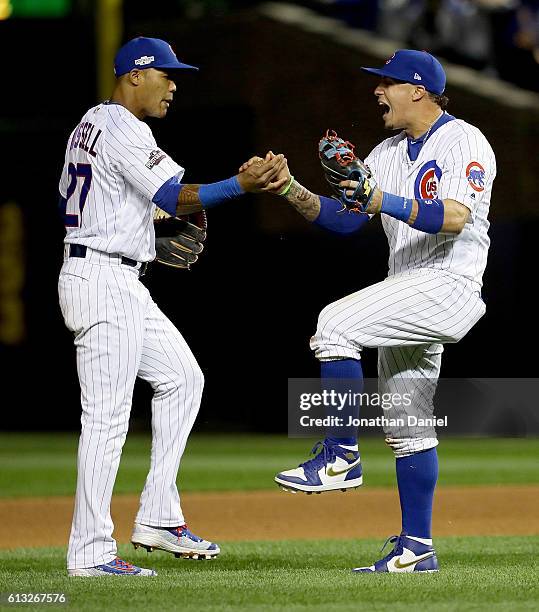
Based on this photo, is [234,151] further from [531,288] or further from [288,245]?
[531,288]

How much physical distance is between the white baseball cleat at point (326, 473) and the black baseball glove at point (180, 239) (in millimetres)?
1161

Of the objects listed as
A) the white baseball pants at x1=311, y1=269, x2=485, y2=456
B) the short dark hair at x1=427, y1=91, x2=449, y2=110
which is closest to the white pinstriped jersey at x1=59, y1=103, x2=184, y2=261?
the white baseball pants at x1=311, y1=269, x2=485, y2=456

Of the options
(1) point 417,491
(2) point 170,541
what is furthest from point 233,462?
(1) point 417,491

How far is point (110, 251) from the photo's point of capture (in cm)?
486

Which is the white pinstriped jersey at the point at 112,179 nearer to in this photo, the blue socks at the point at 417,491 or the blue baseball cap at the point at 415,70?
the blue baseball cap at the point at 415,70

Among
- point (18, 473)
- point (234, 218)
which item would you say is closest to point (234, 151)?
point (234, 218)

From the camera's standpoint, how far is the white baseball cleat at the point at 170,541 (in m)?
5.16

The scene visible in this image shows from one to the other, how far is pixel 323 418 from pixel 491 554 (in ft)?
4.83

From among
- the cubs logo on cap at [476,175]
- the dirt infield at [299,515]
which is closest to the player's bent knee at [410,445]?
the cubs logo on cap at [476,175]

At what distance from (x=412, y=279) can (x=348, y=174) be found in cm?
51

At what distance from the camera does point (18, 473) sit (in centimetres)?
1120

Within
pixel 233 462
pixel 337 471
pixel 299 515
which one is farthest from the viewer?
pixel 233 462

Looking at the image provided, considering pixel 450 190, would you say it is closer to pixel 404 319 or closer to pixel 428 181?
pixel 428 181

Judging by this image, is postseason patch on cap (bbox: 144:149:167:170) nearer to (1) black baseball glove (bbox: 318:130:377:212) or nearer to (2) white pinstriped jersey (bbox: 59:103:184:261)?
(2) white pinstriped jersey (bbox: 59:103:184:261)
